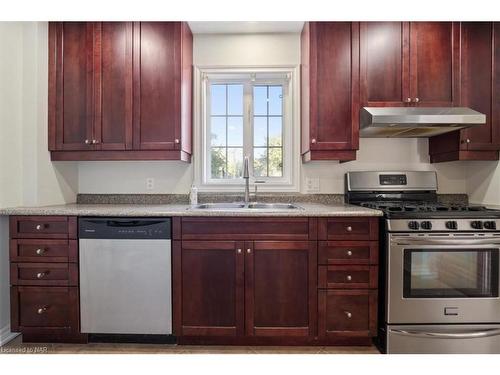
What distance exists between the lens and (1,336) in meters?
1.93

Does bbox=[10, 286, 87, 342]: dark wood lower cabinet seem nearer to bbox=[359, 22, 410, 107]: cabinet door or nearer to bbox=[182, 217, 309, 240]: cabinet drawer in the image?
bbox=[182, 217, 309, 240]: cabinet drawer

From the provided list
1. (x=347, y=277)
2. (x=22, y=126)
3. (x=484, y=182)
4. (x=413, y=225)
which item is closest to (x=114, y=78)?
(x=22, y=126)

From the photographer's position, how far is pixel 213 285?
1.85 metres

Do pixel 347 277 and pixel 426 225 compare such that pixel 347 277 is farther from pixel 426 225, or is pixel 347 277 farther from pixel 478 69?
pixel 478 69

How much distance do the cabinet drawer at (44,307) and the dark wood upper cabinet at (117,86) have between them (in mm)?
996

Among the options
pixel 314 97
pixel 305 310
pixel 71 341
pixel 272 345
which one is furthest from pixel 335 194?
pixel 71 341

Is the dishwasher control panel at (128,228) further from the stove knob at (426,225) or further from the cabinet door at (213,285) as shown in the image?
the stove knob at (426,225)

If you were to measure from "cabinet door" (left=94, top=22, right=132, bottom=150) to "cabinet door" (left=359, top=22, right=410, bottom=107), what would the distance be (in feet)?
5.65

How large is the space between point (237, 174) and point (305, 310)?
128 cm

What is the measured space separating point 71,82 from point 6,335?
5.99ft

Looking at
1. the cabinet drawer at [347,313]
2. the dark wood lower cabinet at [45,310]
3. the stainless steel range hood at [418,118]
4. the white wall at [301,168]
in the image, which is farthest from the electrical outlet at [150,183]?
the stainless steel range hood at [418,118]

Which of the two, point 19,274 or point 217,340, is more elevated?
point 19,274

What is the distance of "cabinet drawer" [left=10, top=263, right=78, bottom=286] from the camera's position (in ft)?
6.11
